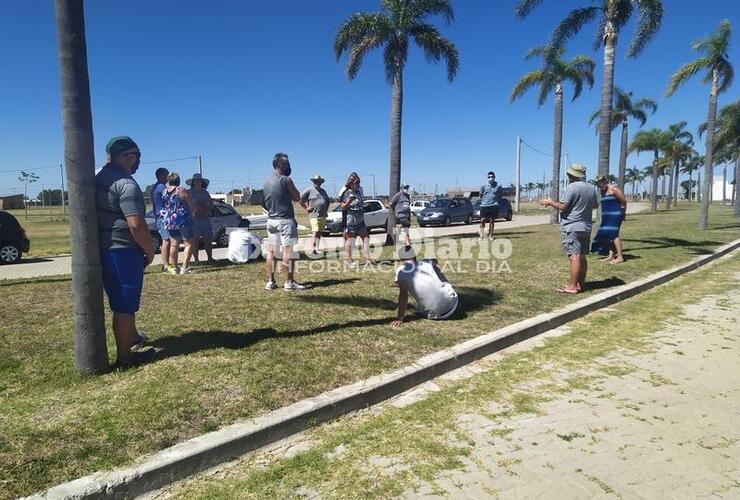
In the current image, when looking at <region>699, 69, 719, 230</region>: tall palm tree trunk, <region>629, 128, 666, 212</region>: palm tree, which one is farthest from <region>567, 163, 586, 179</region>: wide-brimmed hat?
<region>629, 128, 666, 212</region>: palm tree

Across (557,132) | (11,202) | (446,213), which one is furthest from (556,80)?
(11,202)

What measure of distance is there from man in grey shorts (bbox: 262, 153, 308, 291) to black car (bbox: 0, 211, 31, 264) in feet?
27.9

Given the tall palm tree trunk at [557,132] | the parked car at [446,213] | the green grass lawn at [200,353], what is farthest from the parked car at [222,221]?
the tall palm tree trunk at [557,132]

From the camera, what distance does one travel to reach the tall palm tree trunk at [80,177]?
3.40 meters

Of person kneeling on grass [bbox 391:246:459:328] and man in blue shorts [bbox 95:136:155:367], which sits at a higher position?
man in blue shorts [bbox 95:136:155:367]

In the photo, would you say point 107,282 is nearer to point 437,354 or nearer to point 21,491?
point 21,491

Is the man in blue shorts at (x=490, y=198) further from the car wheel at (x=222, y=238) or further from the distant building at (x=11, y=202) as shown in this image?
the distant building at (x=11, y=202)

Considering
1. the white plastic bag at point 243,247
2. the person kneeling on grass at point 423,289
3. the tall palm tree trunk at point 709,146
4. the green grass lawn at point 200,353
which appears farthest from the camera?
the tall palm tree trunk at point 709,146

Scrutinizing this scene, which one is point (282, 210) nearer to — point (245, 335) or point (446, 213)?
point (245, 335)

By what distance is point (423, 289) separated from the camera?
18.3ft

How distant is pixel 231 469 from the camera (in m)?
2.88

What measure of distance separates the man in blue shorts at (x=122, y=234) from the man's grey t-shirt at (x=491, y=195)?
1038cm

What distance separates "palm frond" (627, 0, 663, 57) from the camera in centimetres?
1306

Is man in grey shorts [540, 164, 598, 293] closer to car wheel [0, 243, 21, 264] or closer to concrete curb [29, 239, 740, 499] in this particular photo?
concrete curb [29, 239, 740, 499]
